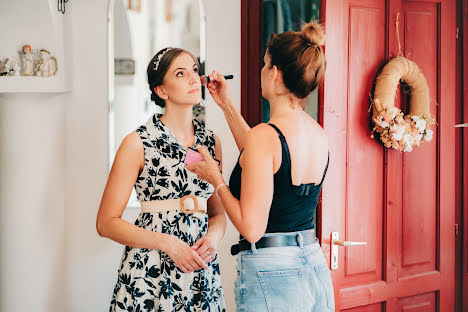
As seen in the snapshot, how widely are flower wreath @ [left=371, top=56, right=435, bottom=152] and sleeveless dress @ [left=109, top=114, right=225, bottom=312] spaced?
0.87 metres

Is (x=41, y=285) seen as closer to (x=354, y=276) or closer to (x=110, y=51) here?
(x=110, y=51)

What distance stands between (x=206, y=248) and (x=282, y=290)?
0.44 metres

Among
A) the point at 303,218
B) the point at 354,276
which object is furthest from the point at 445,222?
the point at 303,218

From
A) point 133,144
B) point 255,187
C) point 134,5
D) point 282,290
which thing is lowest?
point 282,290

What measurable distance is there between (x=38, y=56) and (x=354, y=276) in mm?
1929

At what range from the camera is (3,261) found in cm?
303

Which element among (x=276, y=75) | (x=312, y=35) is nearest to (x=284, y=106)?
(x=276, y=75)

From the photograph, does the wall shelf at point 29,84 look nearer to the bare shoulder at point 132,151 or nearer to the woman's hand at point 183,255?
the bare shoulder at point 132,151

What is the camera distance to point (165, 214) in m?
2.15

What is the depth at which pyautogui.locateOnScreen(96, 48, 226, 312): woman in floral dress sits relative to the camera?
208cm

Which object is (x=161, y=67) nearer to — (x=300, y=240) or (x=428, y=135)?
(x=300, y=240)

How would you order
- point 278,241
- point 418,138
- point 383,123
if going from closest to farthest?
point 278,241 < point 383,123 < point 418,138

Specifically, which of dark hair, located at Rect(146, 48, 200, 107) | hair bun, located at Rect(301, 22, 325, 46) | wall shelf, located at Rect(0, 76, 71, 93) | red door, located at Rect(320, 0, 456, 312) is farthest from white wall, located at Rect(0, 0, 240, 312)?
hair bun, located at Rect(301, 22, 325, 46)

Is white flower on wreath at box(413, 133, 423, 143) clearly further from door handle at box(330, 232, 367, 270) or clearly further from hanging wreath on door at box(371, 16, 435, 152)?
door handle at box(330, 232, 367, 270)
